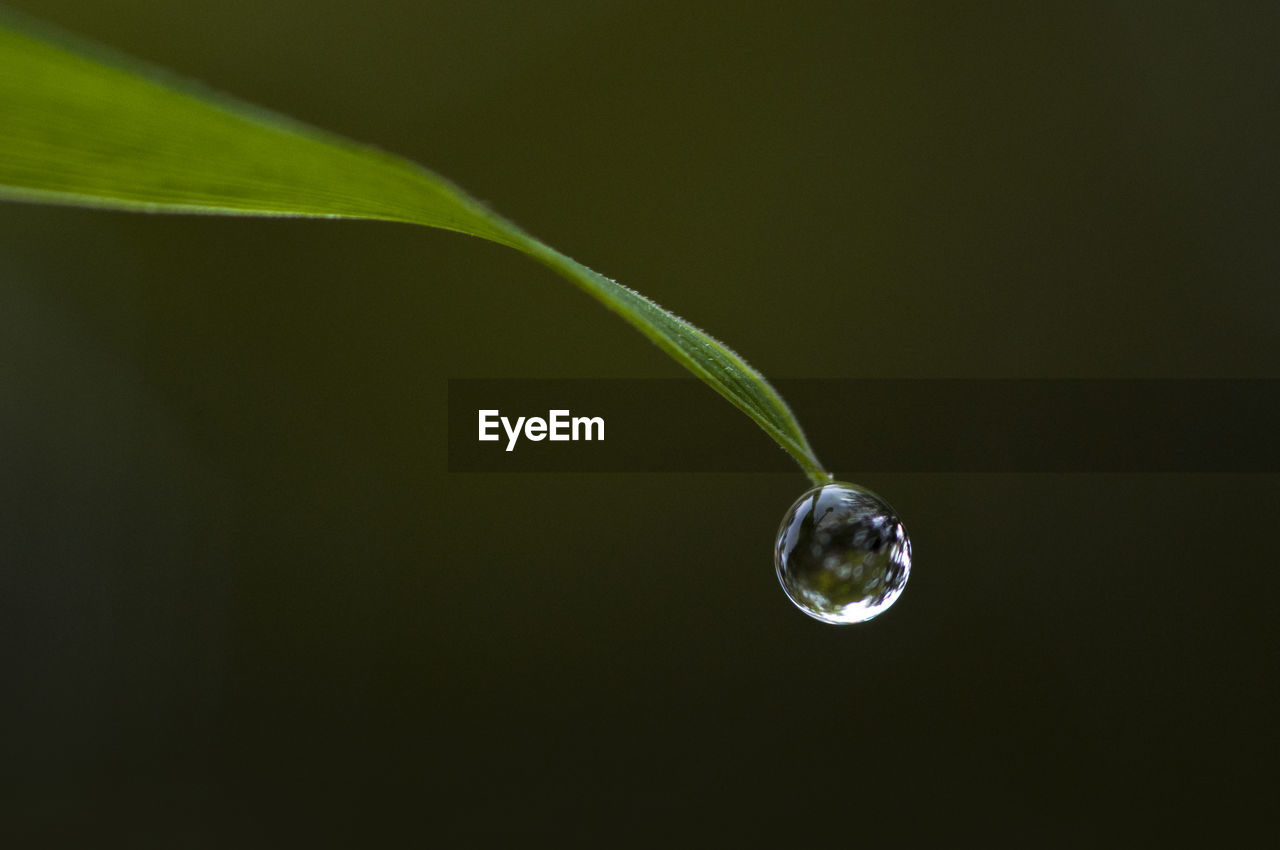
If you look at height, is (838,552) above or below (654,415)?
below

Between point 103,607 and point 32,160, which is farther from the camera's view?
point 103,607

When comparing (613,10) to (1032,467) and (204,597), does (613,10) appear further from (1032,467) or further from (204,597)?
(204,597)

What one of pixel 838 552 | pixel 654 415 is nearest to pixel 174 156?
pixel 838 552

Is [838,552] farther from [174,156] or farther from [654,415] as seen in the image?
[654,415]

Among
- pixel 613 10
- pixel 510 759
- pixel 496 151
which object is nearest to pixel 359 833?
pixel 510 759
